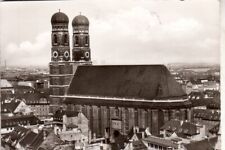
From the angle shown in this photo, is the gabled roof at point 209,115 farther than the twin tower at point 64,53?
No

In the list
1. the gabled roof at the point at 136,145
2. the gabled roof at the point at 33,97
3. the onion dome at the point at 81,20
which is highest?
the onion dome at the point at 81,20

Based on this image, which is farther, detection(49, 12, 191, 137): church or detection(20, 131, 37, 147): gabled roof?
detection(20, 131, 37, 147): gabled roof

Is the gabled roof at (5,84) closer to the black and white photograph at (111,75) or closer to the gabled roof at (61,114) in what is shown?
the black and white photograph at (111,75)

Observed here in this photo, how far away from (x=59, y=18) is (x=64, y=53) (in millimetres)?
198

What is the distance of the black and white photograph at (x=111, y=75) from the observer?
2.32 metres

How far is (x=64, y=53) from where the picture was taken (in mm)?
2461

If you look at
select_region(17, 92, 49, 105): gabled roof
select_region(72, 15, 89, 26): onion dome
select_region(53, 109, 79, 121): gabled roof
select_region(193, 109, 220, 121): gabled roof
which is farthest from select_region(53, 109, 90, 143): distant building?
select_region(193, 109, 220, 121): gabled roof

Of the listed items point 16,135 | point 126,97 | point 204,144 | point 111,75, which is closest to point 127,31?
point 111,75

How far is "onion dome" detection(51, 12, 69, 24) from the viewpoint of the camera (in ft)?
7.92

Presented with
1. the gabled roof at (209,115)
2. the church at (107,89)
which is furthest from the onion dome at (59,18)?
the gabled roof at (209,115)

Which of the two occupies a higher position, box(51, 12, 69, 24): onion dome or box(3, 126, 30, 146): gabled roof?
box(51, 12, 69, 24): onion dome

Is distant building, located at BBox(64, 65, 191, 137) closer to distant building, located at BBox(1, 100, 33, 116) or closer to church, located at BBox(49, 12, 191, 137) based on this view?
church, located at BBox(49, 12, 191, 137)

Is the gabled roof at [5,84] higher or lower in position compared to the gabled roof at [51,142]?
higher

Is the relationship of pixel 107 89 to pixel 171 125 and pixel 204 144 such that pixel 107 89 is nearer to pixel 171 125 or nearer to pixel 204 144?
pixel 171 125
